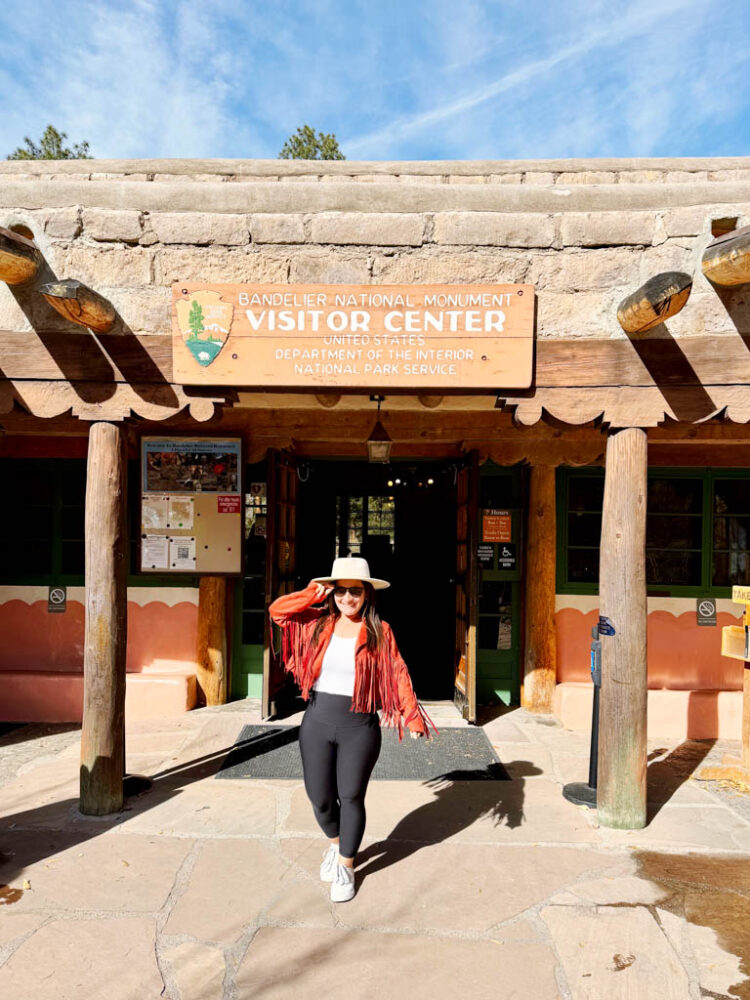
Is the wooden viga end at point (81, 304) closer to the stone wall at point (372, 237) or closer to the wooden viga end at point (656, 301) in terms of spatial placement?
the stone wall at point (372, 237)

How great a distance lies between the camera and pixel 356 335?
4305 millimetres

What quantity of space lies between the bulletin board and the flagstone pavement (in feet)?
6.78

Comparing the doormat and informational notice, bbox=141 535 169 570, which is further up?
informational notice, bbox=141 535 169 570

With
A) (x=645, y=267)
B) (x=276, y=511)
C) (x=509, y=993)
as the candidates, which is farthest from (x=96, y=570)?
(x=645, y=267)

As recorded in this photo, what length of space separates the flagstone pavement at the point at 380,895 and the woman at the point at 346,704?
1.25ft

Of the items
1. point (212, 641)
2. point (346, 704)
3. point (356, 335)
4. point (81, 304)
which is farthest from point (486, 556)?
point (81, 304)

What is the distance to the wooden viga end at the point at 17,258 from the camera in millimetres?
4008

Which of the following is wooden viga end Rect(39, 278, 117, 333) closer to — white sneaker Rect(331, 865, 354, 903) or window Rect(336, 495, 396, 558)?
white sneaker Rect(331, 865, 354, 903)

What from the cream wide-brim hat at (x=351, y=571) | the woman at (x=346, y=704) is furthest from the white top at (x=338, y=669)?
the cream wide-brim hat at (x=351, y=571)

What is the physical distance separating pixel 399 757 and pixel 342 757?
239 centimetres

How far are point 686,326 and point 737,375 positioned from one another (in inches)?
18.2

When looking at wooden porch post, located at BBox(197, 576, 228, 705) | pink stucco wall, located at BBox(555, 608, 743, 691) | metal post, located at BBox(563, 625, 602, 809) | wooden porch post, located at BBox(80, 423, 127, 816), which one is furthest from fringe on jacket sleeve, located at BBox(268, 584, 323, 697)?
pink stucco wall, located at BBox(555, 608, 743, 691)

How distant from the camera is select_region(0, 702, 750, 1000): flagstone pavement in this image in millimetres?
2840

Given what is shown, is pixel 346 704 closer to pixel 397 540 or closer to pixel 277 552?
pixel 277 552
